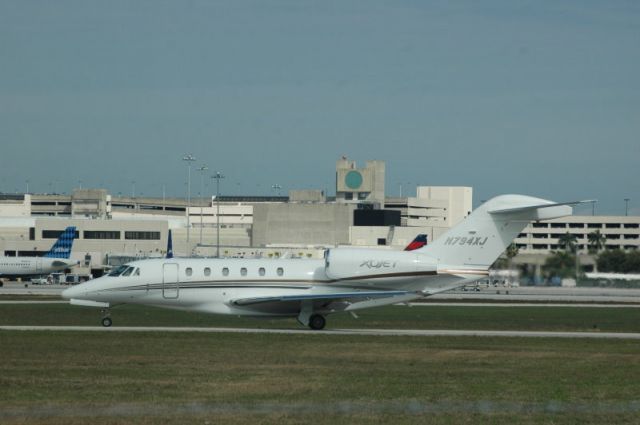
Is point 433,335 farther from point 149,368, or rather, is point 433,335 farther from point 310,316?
point 149,368

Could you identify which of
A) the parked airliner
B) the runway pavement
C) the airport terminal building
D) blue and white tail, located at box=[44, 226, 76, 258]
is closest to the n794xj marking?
the runway pavement

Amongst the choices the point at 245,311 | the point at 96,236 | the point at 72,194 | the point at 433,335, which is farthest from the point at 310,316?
the point at 72,194

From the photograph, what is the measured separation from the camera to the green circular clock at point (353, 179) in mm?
177125

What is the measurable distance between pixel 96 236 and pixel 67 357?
125m

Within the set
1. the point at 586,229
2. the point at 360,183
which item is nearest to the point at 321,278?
the point at 360,183

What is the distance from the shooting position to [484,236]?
42969mm

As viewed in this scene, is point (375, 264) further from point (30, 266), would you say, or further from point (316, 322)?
point (30, 266)

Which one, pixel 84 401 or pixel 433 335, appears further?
pixel 433 335

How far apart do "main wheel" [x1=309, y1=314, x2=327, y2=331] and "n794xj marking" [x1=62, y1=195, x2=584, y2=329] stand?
4cm

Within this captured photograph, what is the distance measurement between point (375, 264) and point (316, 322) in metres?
3.41

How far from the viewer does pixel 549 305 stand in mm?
72125

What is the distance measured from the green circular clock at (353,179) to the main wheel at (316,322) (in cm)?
13290

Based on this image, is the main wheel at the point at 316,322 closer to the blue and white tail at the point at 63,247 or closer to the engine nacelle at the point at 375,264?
the engine nacelle at the point at 375,264

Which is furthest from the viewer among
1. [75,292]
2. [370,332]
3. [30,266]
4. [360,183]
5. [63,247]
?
[360,183]
